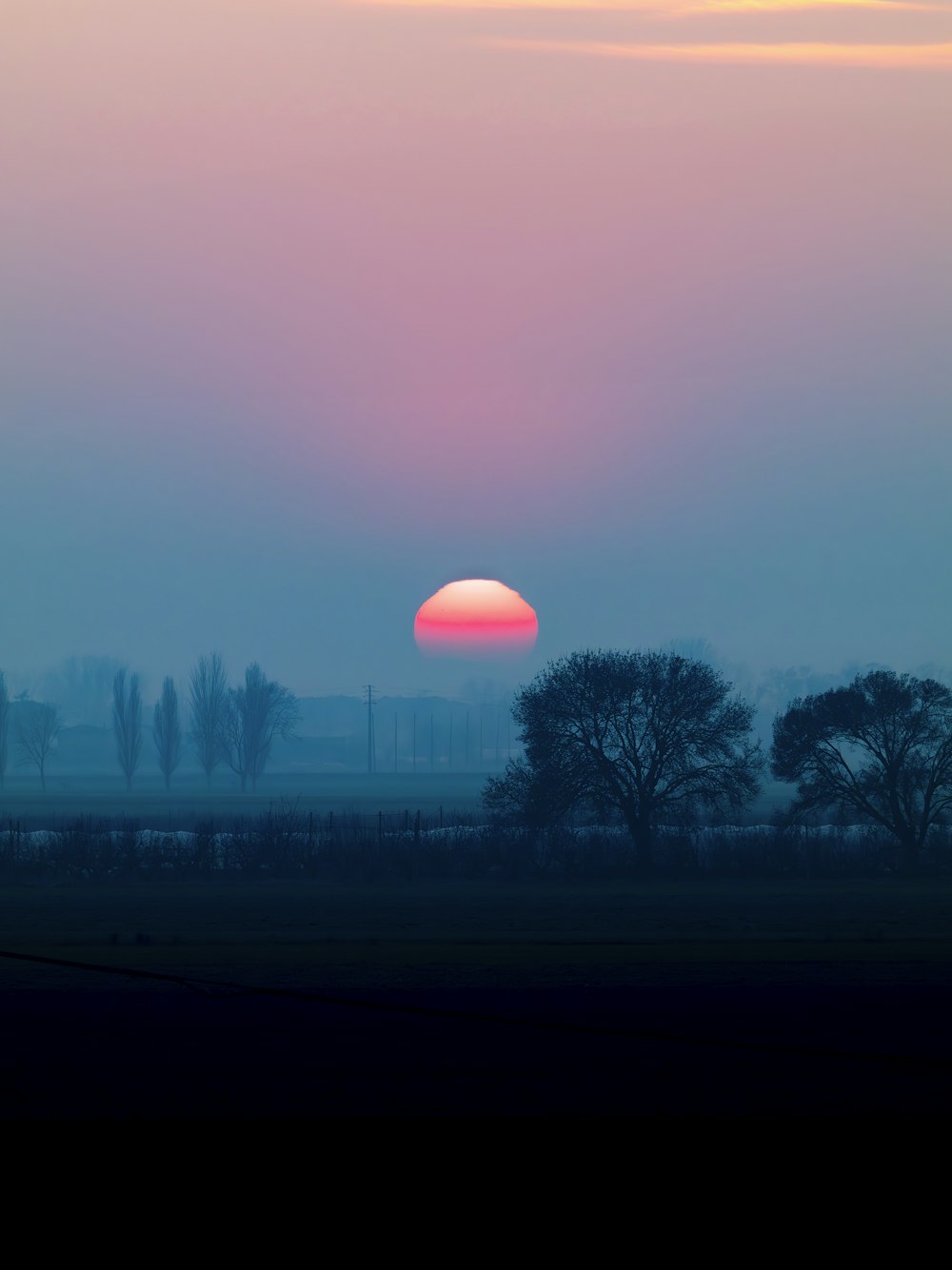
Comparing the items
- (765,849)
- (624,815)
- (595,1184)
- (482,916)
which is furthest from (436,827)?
(595,1184)

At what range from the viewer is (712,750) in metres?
52.6

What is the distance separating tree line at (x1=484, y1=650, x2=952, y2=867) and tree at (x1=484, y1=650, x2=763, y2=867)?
0.05 meters

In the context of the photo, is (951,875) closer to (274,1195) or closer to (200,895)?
(200,895)

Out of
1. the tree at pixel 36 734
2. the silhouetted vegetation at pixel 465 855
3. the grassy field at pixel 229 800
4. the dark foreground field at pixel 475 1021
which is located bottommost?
the dark foreground field at pixel 475 1021

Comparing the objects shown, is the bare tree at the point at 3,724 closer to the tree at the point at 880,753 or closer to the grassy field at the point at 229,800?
the grassy field at the point at 229,800

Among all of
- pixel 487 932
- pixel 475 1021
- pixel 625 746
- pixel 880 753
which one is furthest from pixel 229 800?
pixel 475 1021

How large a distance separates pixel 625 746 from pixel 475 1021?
35649mm

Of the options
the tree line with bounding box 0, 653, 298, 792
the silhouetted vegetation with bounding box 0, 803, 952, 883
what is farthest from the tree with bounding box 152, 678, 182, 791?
the silhouetted vegetation with bounding box 0, 803, 952, 883

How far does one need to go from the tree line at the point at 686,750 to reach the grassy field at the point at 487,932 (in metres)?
5.13

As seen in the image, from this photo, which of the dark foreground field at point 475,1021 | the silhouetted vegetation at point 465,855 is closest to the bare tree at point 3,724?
the silhouetted vegetation at point 465,855

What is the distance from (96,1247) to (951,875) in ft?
147

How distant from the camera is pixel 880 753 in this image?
177ft

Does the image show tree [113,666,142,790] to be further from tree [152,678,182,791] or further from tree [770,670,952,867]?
tree [770,670,952,867]

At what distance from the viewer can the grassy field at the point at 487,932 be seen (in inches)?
914
